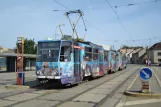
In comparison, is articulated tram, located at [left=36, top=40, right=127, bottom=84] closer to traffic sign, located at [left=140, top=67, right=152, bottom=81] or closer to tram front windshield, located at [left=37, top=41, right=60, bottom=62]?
tram front windshield, located at [left=37, top=41, right=60, bottom=62]

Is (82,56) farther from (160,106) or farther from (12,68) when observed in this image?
(12,68)

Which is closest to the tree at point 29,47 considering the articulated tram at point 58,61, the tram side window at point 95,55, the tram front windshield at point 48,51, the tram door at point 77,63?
the tram side window at point 95,55

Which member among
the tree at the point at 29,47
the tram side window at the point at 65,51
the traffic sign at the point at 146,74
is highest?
the tree at the point at 29,47

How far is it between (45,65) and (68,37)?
4.25 meters

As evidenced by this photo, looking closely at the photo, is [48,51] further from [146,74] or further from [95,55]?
[95,55]

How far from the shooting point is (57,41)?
16.2 meters

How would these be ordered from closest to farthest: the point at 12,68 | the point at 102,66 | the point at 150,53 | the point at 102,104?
the point at 102,104 < the point at 102,66 < the point at 12,68 < the point at 150,53

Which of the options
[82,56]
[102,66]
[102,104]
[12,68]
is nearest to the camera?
[102,104]

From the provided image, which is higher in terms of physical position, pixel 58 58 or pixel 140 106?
pixel 58 58

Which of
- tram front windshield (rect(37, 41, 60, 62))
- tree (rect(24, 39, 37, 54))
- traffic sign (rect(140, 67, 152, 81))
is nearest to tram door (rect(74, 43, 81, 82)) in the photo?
tram front windshield (rect(37, 41, 60, 62))

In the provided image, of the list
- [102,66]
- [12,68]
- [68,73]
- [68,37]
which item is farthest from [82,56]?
[12,68]

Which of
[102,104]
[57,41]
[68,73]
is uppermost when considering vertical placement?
[57,41]

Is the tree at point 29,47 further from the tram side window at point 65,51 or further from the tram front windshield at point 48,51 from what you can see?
the tram side window at point 65,51

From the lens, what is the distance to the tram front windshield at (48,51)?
1603 centimetres
